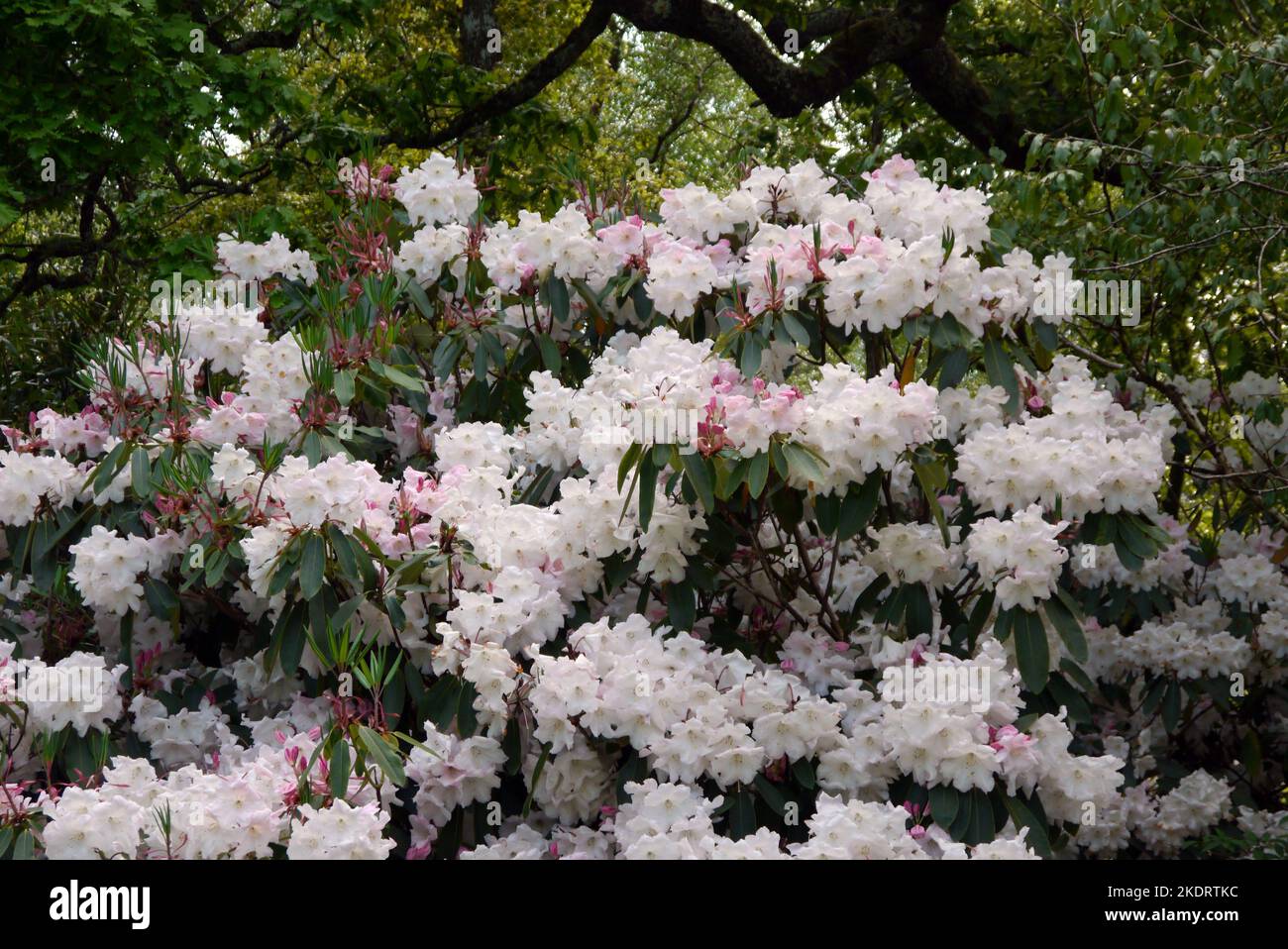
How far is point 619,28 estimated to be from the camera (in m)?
12.4

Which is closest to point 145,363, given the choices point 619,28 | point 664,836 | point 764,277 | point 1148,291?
point 764,277

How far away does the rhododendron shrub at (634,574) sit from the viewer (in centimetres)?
262

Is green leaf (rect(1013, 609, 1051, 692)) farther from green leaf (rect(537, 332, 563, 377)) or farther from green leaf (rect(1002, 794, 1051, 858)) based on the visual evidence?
green leaf (rect(537, 332, 563, 377))

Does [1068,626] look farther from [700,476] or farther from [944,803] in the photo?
[700,476]

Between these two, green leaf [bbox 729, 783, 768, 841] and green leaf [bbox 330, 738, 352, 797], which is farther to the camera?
green leaf [bbox 729, 783, 768, 841]

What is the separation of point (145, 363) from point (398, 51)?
536 cm

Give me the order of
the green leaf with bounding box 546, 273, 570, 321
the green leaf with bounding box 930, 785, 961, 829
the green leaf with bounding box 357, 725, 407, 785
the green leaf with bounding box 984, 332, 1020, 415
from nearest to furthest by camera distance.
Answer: the green leaf with bounding box 357, 725, 407, 785 → the green leaf with bounding box 930, 785, 961, 829 → the green leaf with bounding box 984, 332, 1020, 415 → the green leaf with bounding box 546, 273, 570, 321

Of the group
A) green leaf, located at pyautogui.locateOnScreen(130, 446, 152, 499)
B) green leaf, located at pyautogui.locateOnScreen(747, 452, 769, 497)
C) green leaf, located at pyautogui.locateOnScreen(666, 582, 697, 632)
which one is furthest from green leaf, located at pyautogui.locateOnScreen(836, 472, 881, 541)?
green leaf, located at pyautogui.locateOnScreen(130, 446, 152, 499)

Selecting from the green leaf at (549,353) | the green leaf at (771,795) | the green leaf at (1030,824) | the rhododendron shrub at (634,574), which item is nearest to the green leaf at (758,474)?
the rhododendron shrub at (634,574)

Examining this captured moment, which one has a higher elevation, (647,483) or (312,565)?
(647,483)

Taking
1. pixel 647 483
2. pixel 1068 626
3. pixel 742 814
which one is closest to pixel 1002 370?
pixel 1068 626

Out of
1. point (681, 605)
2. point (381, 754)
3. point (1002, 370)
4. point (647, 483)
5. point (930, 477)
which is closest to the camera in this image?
point (381, 754)

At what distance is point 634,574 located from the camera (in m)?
3.07

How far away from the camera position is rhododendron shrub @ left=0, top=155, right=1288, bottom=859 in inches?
103
